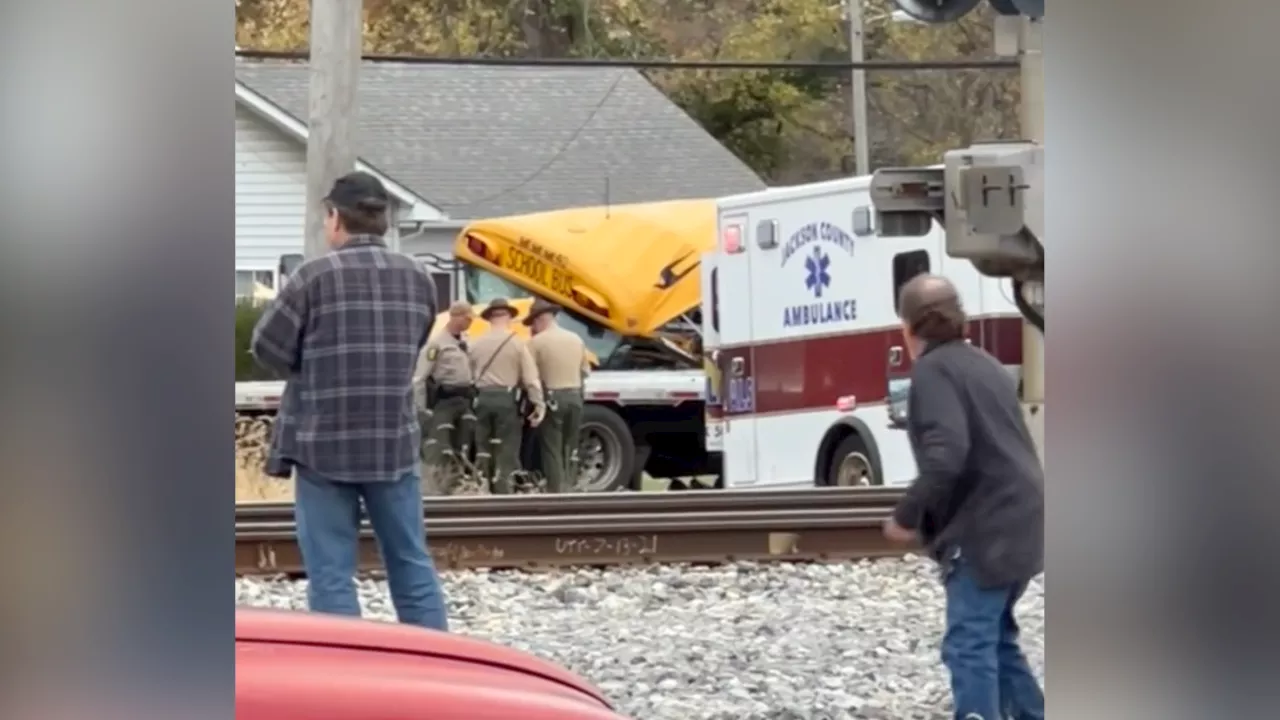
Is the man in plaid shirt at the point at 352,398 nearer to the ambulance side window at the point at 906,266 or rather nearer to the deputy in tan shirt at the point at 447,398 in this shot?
the ambulance side window at the point at 906,266

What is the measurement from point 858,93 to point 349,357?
614 inches

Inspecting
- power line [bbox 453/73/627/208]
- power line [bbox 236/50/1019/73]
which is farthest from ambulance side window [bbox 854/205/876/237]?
power line [bbox 453/73/627/208]

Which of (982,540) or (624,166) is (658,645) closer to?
(982,540)

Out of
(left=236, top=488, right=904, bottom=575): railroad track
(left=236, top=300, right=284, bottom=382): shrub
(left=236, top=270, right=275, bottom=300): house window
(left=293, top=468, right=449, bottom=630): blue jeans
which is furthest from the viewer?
(left=236, top=270, right=275, bottom=300): house window

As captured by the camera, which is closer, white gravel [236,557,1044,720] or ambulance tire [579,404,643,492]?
white gravel [236,557,1044,720]

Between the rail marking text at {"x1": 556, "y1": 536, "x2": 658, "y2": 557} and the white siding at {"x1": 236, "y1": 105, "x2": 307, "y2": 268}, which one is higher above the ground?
the white siding at {"x1": 236, "y1": 105, "x2": 307, "y2": 268}

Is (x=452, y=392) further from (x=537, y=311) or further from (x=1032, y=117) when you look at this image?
(x=1032, y=117)

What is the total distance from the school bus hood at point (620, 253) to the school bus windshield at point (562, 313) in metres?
0.08

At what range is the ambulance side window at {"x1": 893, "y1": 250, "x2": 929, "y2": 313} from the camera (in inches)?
484

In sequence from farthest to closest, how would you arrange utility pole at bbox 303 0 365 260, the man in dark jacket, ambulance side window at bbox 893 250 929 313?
utility pole at bbox 303 0 365 260
ambulance side window at bbox 893 250 929 313
the man in dark jacket

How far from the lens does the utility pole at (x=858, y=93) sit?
20.2m

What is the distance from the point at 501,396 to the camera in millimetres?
12969

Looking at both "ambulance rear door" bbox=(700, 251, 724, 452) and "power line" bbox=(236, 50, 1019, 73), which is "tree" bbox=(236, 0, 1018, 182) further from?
"ambulance rear door" bbox=(700, 251, 724, 452)

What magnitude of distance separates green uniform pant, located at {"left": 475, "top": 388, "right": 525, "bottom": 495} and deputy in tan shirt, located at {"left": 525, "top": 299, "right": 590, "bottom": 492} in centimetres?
20
